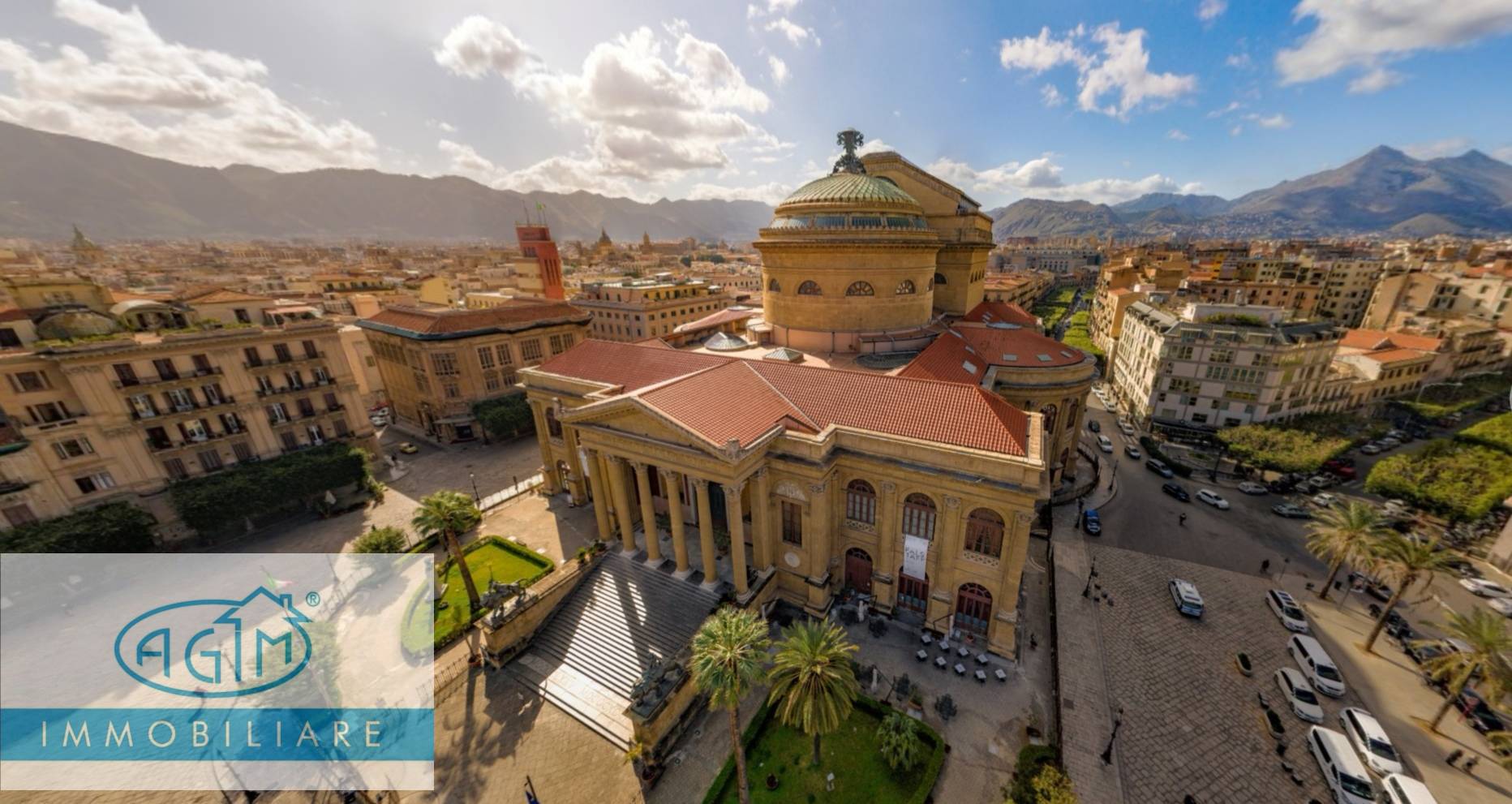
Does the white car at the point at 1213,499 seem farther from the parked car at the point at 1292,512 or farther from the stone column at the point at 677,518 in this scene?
the stone column at the point at 677,518

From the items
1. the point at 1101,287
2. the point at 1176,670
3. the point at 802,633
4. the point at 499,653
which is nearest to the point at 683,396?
the point at 802,633

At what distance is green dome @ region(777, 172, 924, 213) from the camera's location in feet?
129

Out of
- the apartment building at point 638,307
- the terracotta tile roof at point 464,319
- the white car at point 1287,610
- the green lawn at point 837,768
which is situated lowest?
the white car at point 1287,610

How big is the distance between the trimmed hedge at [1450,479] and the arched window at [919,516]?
4187 centimetres

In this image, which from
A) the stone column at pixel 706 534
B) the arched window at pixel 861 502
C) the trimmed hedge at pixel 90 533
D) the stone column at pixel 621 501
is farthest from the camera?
the trimmed hedge at pixel 90 533

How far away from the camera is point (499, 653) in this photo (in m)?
28.3

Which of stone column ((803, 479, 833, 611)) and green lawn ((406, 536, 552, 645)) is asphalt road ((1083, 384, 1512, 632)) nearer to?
stone column ((803, 479, 833, 611))

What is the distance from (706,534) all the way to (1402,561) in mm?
37946

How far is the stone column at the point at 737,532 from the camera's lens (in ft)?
87.1

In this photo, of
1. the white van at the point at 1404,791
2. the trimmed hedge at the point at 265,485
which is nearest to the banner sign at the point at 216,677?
the trimmed hedge at the point at 265,485

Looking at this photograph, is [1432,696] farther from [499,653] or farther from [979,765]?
[499,653]

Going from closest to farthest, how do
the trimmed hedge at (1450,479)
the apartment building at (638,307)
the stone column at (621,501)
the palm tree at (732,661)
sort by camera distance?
the palm tree at (732,661), the stone column at (621,501), the trimmed hedge at (1450,479), the apartment building at (638,307)

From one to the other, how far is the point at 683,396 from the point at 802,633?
1410 centimetres

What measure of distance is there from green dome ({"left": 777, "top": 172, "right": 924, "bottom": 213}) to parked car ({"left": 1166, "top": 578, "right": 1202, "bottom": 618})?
1269 inches
